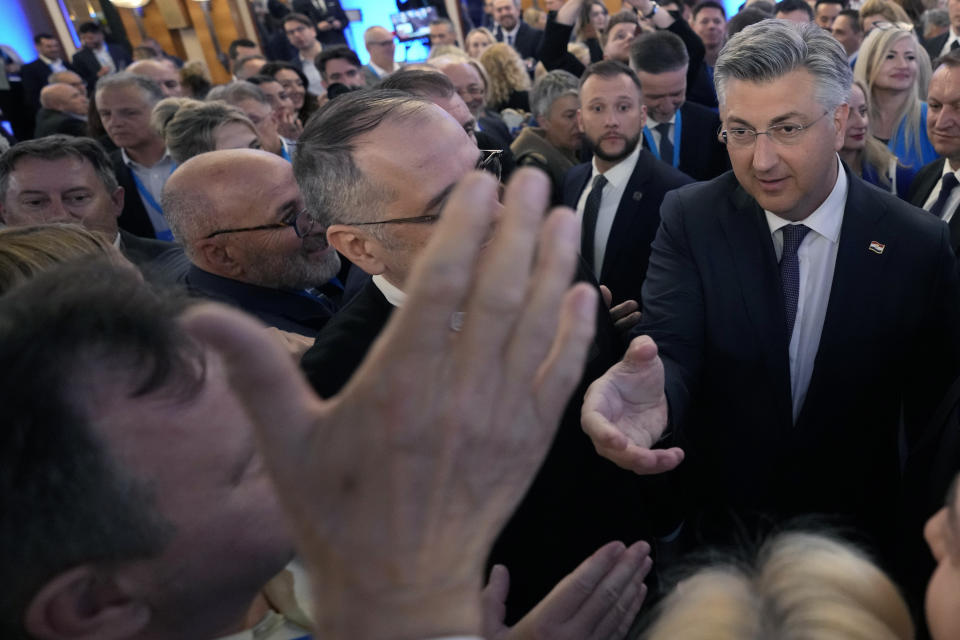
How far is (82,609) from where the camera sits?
78cm

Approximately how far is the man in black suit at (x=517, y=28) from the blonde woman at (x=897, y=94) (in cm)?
592

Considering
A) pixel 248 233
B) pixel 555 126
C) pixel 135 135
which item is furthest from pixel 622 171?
pixel 135 135

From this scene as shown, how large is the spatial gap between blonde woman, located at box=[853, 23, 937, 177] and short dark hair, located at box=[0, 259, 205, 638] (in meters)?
3.91

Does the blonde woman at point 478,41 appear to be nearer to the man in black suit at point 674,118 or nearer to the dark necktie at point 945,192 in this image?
the man in black suit at point 674,118

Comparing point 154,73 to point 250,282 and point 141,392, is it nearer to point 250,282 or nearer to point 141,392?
point 250,282

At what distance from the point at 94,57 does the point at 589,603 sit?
1099 cm

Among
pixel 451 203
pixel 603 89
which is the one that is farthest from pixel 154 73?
pixel 451 203

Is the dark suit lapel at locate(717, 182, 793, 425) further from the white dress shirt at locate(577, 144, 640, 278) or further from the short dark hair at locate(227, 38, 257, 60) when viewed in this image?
the short dark hair at locate(227, 38, 257, 60)

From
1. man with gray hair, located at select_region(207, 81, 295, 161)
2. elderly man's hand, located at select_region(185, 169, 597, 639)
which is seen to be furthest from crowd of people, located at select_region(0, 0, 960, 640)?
man with gray hair, located at select_region(207, 81, 295, 161)

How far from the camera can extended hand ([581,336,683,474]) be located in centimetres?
127

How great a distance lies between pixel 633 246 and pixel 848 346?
143cm

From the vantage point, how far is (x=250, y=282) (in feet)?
7.64

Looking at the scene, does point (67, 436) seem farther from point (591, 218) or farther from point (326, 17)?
point (326, 17)

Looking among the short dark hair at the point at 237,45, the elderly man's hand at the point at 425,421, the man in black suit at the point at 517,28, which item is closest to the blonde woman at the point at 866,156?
the elderly man's hand at the point at 425,421
